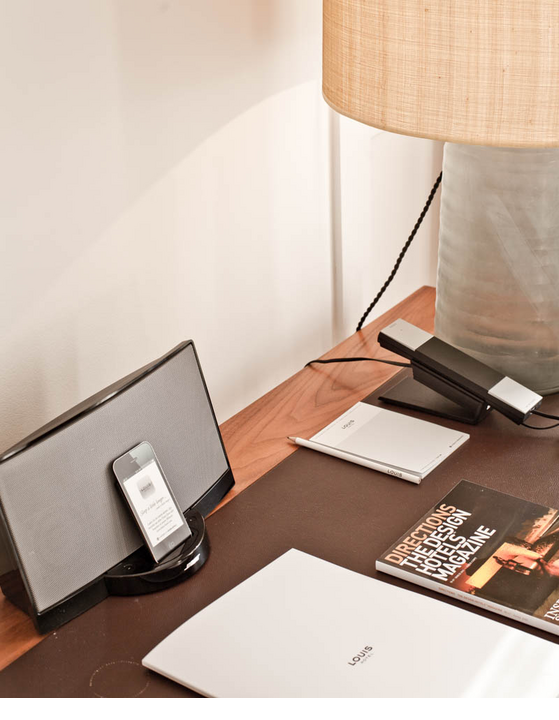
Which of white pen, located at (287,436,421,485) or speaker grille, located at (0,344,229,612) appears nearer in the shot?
speaker grille, located at (0,344,229,612)

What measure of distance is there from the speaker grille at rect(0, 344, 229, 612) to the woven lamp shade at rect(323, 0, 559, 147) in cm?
33

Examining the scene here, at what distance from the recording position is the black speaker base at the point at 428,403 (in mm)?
1040

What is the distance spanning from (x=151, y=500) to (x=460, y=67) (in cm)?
49

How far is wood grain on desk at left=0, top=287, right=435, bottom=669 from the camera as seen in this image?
39.6 inches

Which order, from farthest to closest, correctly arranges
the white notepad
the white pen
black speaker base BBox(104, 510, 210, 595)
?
the white pen, black speaker base BBox(104, 510, 210, 595), the white notepad

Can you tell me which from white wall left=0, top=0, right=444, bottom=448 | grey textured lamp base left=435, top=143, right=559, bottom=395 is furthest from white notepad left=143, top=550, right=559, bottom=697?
grey textured lamp base left=435, top=143, right=559, bottom=395

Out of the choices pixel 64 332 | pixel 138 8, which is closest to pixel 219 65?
pixel 138 8

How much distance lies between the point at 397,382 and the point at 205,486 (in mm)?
352

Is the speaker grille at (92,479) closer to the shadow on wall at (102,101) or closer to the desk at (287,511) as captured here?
the desk at (287,511)

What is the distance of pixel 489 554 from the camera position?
2.66 feet

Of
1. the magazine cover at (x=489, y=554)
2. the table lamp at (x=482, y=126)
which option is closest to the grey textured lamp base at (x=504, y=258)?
the table lamp at (x=482, y=126)

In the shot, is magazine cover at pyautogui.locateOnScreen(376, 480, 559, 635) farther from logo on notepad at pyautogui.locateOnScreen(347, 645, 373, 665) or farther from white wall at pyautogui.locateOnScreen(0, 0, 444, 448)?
white wall at pyautogui.locateOnScreen(0, 0, 444, 448)
